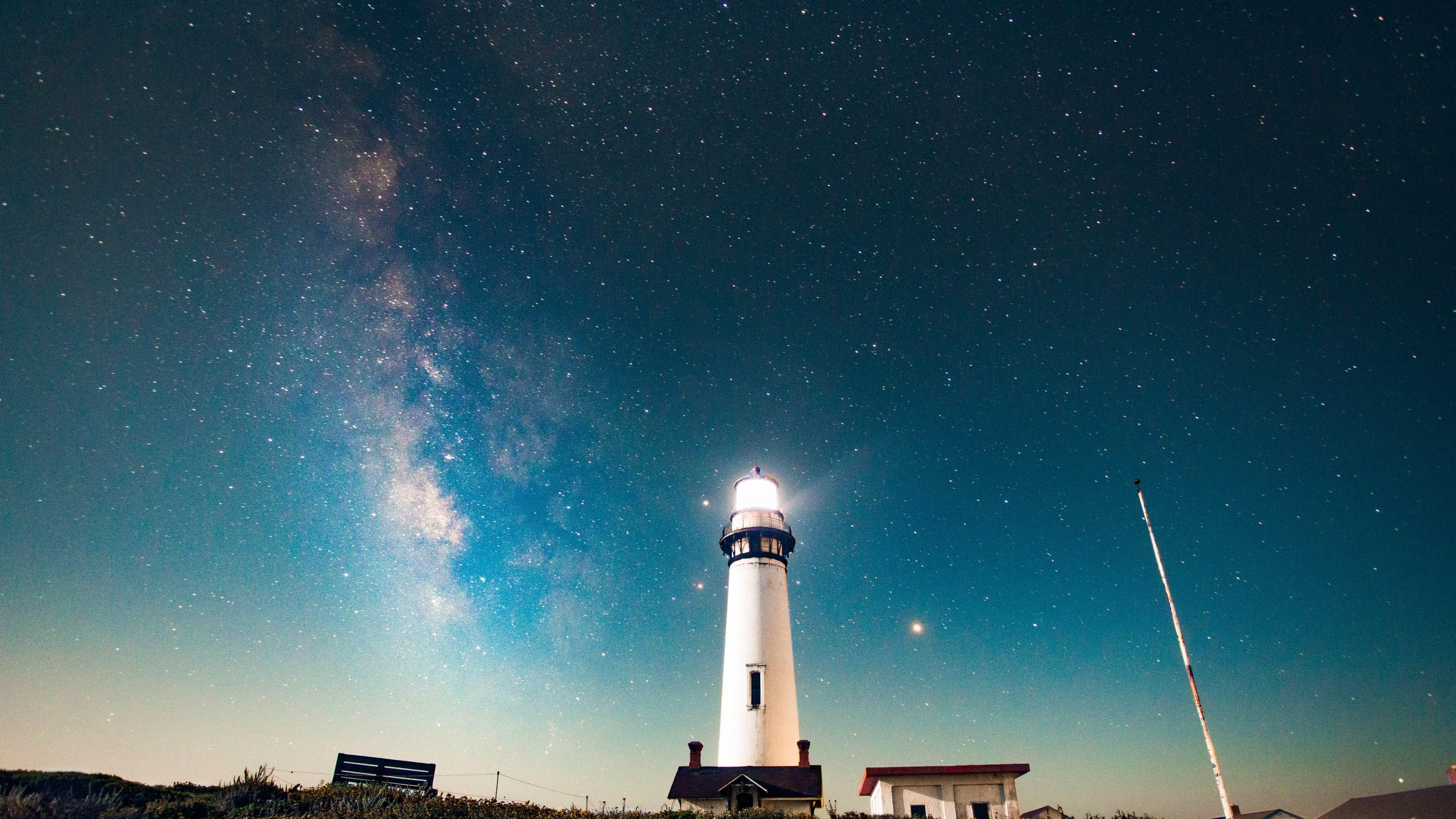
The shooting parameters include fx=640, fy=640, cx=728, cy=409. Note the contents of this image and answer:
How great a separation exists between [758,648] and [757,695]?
195 cm

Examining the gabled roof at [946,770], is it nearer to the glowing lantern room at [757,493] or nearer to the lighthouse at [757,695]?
the lighthouse at [757,695]

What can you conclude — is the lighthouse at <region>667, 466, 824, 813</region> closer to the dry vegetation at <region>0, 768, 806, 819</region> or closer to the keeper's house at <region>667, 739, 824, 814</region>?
the keeper's house at <region>667, 739, 824, 814</region>

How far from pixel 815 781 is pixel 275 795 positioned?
60.7ft

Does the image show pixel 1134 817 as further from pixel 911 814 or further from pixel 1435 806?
pixel 1435 806

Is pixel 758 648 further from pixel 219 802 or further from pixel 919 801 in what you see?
pixel 219 802

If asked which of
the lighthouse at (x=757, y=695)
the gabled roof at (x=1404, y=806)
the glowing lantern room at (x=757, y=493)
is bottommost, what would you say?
the gabled roof at (x=1404, y=806)

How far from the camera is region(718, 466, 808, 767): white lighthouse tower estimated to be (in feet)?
88.2

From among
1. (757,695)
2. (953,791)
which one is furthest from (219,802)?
(953,791)

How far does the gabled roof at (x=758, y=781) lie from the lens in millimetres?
24062

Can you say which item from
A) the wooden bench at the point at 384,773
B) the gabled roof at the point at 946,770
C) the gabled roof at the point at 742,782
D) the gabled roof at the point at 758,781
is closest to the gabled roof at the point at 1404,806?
the gabled roof at the point at 946,770

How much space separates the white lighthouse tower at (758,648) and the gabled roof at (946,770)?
3.34 m

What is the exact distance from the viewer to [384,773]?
15320mm

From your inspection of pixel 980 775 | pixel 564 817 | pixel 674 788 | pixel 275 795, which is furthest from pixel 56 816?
pixel 980 775

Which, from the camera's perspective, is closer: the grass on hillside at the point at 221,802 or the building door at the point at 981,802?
the grass on hillside at the point at 221,802
